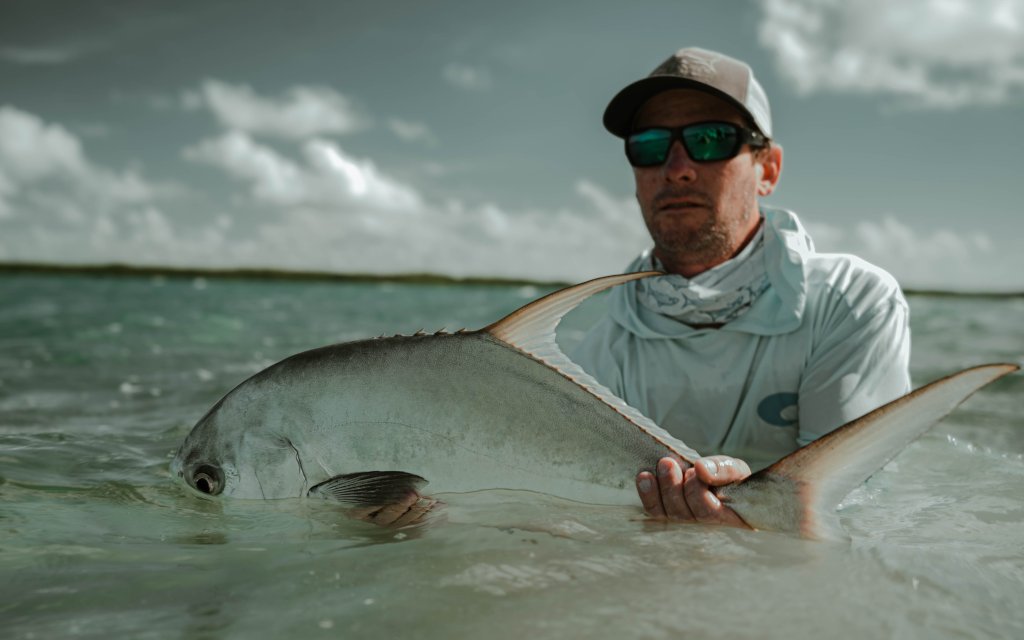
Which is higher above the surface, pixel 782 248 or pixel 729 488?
pixel 782 248

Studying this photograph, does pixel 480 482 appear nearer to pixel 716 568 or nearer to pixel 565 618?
pixel 565 618

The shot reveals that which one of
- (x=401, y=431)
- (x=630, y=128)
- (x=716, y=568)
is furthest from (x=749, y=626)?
(x=630, y=128)

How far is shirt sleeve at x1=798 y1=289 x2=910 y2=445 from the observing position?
278 cm

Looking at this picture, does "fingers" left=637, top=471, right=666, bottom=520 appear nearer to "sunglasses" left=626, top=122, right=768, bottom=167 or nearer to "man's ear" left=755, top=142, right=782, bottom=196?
"sunglasses" left=626, top=122, right=768, bottom=167

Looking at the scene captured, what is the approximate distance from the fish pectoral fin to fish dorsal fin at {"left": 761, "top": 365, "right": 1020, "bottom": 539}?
93cm

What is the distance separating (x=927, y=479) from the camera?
3.25m

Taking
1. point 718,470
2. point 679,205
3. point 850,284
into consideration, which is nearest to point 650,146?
point 679,205

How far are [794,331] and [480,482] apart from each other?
4.93ft

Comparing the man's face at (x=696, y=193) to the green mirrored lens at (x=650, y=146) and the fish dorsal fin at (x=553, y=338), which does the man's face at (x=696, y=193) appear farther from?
the fish dorsal fin at (x=553, y=338)

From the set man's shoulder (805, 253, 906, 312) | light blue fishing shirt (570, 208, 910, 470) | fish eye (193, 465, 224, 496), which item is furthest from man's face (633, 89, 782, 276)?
fish eye (193, 465, 224, 496)

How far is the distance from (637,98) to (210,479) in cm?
221

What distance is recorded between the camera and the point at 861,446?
1840mm

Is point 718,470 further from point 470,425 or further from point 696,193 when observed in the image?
point 696,193

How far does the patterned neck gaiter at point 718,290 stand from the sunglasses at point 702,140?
388 mm
